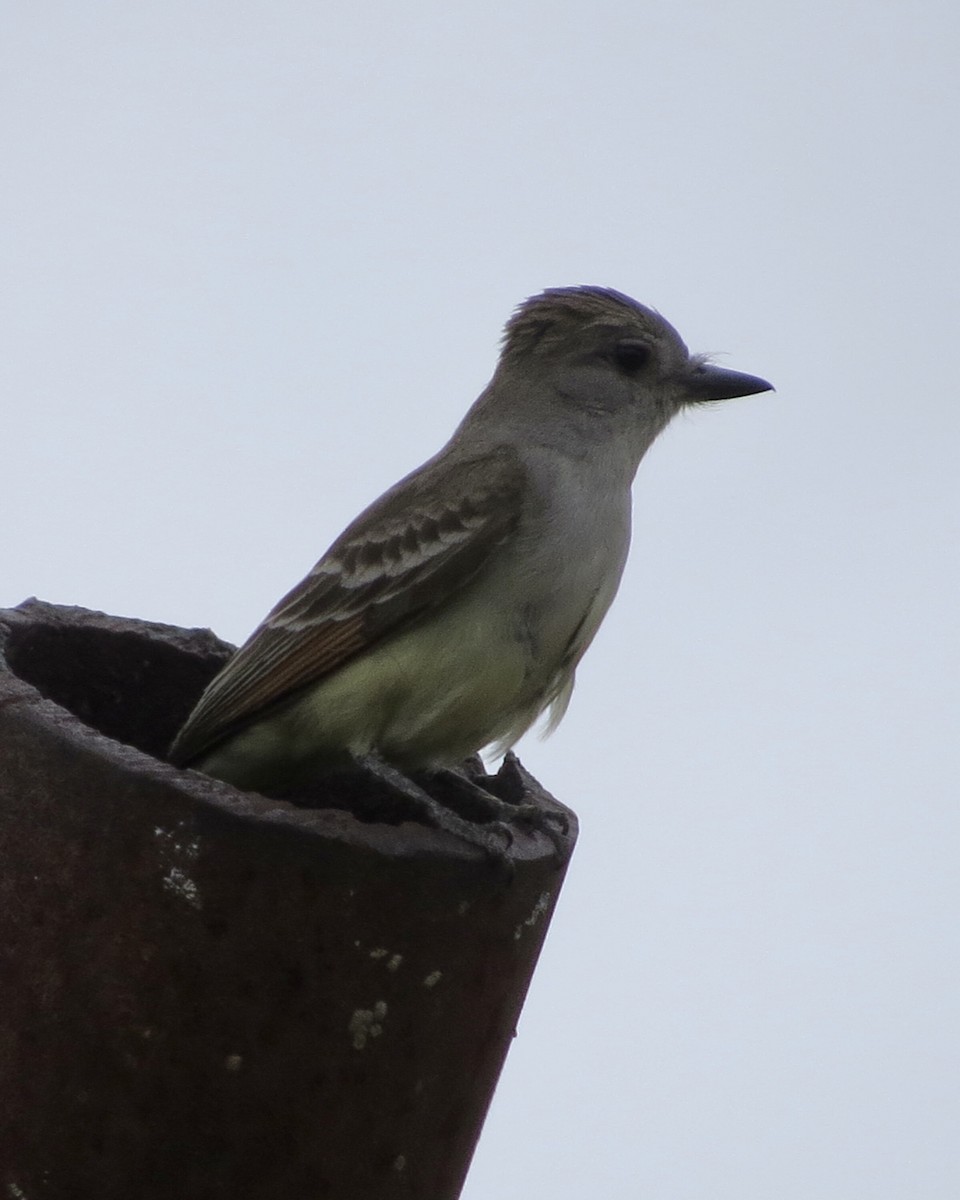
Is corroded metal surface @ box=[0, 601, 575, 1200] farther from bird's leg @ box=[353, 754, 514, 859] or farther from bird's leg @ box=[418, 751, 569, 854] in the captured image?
bird's leg @ box=[418, 751, 569, 854]

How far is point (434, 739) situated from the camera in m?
5.79

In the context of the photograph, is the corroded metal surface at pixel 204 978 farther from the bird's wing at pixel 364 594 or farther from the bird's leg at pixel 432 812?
the bird's wing at pixel 364 594

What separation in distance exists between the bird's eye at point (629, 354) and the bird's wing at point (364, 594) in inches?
46.7

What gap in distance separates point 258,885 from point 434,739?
175cm

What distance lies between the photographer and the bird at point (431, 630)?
566 cm

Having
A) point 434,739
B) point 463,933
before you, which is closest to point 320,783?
point 434,739

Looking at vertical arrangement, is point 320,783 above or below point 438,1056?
above

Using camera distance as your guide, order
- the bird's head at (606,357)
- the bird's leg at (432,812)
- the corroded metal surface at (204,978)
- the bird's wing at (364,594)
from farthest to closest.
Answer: the bird's head at (606,357) < the bird's wing at (364,594) < the bird's leg at (432,812) < the corroded metal surface at (204,978)

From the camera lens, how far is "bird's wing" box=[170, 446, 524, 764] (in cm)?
565

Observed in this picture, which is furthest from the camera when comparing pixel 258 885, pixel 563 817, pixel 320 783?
pixel 320 783

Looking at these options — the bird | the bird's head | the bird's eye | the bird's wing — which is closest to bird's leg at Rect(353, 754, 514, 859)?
the bird

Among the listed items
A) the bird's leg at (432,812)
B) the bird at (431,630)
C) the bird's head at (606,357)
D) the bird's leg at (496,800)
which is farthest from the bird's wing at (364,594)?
the bird's head at (606,357)

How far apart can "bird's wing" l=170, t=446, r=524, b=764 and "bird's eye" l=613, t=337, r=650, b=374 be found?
1186 mm

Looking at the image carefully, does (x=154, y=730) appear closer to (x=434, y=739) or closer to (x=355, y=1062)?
(x=434, y=739)
